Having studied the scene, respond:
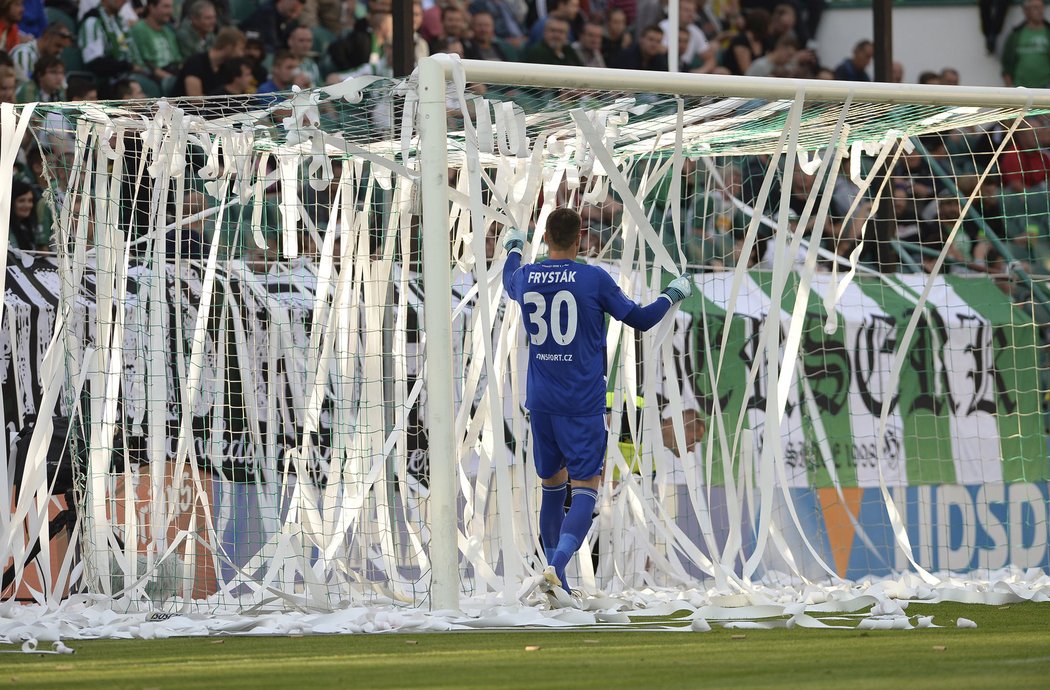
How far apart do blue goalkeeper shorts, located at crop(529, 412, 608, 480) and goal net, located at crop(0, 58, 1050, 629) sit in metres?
0.17

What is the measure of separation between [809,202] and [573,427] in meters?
1.35

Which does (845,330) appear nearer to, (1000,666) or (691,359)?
(691,359)

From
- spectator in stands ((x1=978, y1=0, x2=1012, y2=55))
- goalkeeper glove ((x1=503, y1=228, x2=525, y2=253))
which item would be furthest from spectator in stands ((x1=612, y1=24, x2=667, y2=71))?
goalkeeper glove ((x1=503, y1=228, x2=525, y2=253))

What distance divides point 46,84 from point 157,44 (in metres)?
0.94

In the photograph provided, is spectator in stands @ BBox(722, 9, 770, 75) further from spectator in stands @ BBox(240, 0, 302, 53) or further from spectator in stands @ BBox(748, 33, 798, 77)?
spectator in stands @ BBox(240, 0, 302, 53)

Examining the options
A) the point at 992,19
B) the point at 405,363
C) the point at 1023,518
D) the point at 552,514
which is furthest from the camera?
the point at 992,19

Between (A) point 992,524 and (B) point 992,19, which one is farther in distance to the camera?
(B) point 992,19

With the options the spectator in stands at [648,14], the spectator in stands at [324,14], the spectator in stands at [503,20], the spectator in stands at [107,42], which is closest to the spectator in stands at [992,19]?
the spectator in stands at [648,14]

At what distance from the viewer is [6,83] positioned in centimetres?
879

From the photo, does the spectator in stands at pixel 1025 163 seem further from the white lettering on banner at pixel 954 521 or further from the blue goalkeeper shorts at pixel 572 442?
the blue goalkeeper shorts at pixel 572 442

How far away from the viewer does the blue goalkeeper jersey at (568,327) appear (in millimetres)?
5898

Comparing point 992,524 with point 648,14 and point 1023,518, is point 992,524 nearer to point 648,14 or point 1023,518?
point 1023,518

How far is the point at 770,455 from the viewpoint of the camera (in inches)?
232

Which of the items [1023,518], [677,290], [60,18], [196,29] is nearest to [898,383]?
[1023,518]
